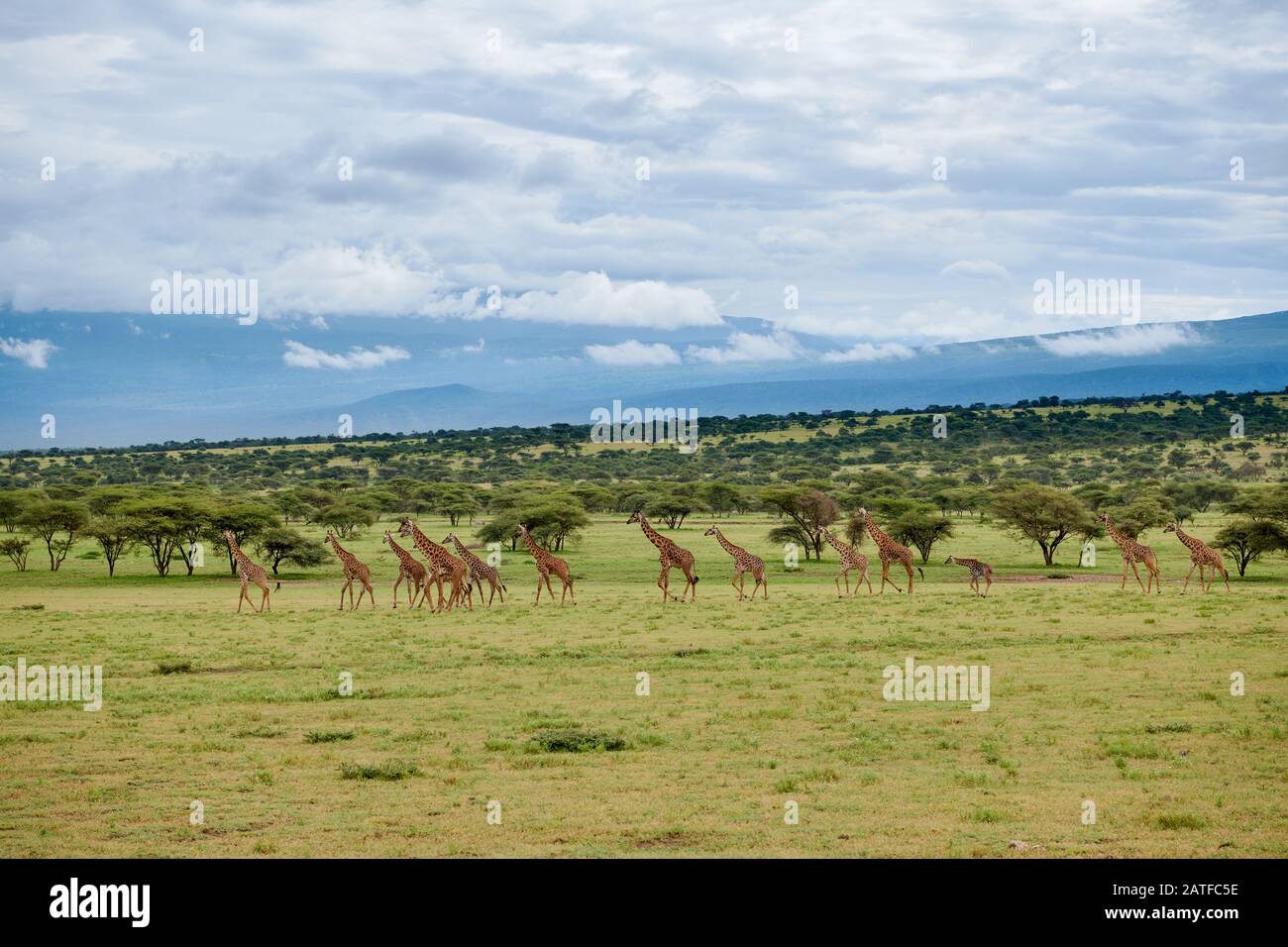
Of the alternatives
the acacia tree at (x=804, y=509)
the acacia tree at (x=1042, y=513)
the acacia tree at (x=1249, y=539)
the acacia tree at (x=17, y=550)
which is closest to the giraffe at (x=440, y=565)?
the acacia tree at (x=804, y=509)

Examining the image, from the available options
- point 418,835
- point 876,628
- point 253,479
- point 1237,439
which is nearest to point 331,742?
point 418,835

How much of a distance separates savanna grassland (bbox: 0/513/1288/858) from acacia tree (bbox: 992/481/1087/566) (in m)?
19.3

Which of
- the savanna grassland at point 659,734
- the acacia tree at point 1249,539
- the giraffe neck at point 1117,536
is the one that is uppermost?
the giraffe neck at point 1117,536

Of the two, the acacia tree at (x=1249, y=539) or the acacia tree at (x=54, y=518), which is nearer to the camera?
the acacia tree at (x=1249, y=539)

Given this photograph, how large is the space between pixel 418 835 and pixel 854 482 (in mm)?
76915

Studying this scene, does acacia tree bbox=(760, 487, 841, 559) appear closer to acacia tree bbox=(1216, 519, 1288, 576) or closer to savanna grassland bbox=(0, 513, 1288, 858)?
acacia tree bbox=(1216, 519, 1288, 576)

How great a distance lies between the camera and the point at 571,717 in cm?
1873

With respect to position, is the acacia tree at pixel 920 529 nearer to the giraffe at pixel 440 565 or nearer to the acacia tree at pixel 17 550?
the giraffe at pixel 440 565

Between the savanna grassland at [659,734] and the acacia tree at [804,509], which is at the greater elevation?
the acacia tree at [804,509]

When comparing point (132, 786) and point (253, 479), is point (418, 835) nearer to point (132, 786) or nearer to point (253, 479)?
point (132, 786)

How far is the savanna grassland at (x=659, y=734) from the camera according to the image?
12617 millimetres

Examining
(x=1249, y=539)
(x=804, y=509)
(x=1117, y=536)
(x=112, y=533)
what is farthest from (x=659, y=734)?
(x=804, y=509)

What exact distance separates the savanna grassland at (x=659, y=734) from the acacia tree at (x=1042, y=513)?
759 inches

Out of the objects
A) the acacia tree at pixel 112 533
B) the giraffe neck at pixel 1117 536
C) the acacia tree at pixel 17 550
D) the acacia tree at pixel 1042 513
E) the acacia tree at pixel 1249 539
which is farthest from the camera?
the acacia tree at pixel 17 550
